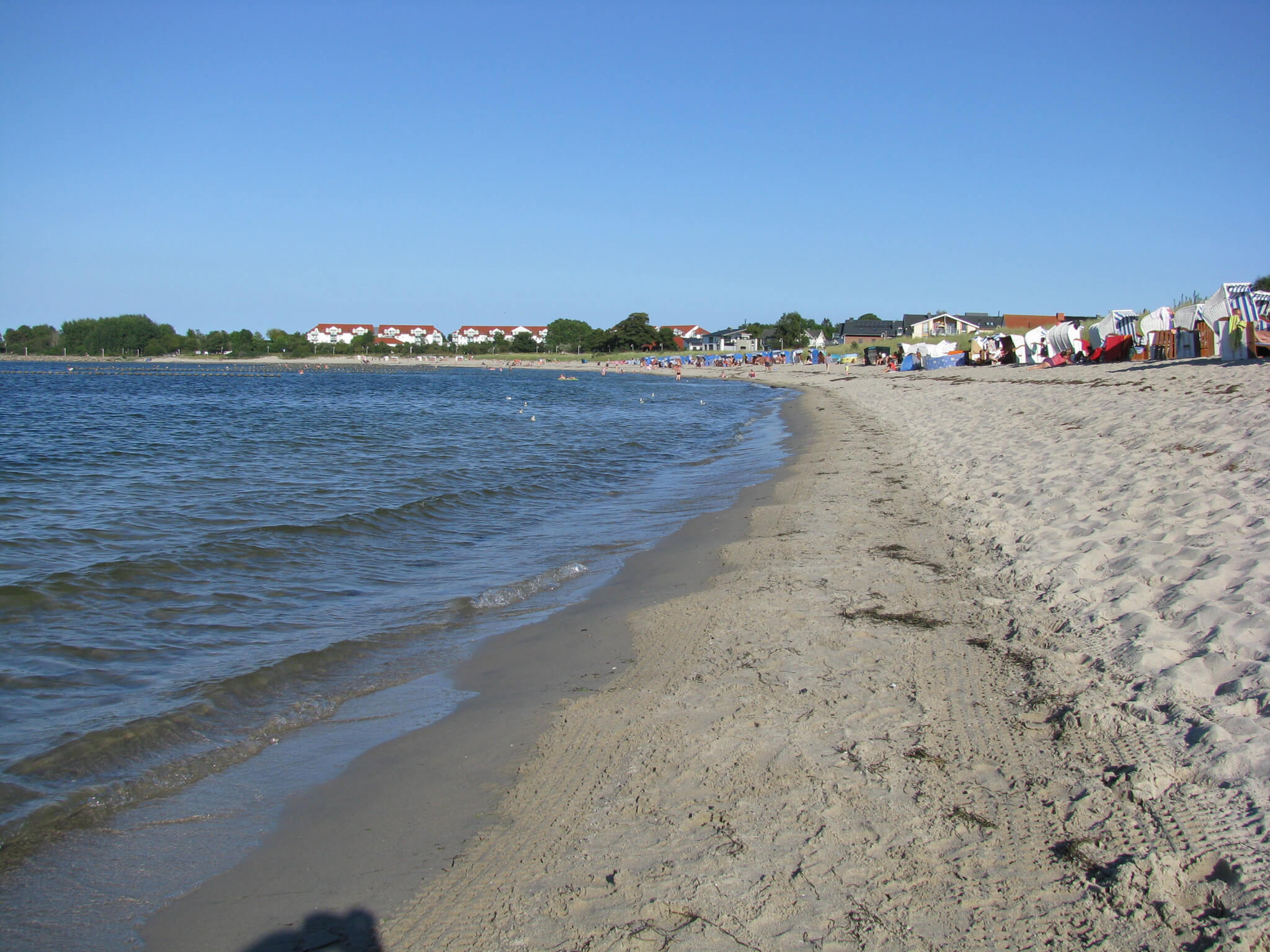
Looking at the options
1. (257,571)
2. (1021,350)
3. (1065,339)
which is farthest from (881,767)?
(1021,350)

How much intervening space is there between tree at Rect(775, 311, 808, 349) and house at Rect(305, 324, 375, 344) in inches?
3957

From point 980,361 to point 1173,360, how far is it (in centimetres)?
1823

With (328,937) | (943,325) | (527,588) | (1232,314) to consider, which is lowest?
(328,937)

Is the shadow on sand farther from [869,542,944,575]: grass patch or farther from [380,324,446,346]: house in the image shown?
[380,324,446,346]: house

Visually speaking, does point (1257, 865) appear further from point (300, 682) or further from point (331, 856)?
point (300, 682)

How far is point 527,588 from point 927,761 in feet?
15.6

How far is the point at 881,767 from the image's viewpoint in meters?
3.59

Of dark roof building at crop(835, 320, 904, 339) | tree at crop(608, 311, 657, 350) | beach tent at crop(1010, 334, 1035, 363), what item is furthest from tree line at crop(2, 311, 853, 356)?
beach tent at crop(1010, 334, 1035, 363)

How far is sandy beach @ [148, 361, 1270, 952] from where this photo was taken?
269 centimetres

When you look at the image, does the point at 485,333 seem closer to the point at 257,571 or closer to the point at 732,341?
the point at 732,341

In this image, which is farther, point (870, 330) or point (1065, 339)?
point (870, 330)

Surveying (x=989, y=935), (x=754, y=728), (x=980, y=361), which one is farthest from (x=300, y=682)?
(x=980, y=361)

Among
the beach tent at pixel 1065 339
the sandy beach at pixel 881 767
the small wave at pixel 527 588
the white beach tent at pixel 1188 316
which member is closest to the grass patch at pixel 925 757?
the sandy beach at pixel 881 767

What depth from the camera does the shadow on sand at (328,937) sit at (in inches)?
111
